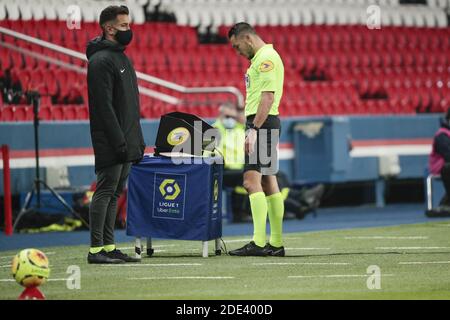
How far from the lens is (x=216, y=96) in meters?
18.7

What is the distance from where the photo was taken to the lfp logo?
9945 millimetres

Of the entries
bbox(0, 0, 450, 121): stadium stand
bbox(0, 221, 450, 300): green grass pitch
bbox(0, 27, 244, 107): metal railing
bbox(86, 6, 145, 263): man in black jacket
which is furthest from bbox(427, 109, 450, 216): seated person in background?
bbox(86, 6, 145, 263): man in black jacket

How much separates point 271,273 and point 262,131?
1689 millimetres

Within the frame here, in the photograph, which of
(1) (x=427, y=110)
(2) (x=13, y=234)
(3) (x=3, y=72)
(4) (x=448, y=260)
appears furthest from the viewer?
(1) (x=427, y=110)

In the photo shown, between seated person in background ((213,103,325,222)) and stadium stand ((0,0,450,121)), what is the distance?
58.0 inches

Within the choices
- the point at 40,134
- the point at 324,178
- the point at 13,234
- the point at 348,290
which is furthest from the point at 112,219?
the point at 324,178

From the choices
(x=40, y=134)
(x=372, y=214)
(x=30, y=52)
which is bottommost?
(x=372, y=214)

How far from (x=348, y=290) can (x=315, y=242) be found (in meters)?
4.08

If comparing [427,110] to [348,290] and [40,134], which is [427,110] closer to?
[40,134]

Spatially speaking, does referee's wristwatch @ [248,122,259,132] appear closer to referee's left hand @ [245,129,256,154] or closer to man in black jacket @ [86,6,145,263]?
referee's left hand @ [245,129,256,154]

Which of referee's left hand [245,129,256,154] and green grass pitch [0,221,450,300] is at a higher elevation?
referee's left hand [245,129,256,154]

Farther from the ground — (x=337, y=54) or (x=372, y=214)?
(x=337, y=54)

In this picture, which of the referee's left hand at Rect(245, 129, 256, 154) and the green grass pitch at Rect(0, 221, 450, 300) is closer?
the green grass pitch at Rect(0, 221, 450, 300)

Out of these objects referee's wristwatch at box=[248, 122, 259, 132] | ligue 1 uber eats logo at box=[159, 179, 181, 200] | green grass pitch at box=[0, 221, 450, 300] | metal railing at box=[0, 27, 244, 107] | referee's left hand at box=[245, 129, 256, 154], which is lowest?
green grass pitch at box=[0, 221, 450, 300]
